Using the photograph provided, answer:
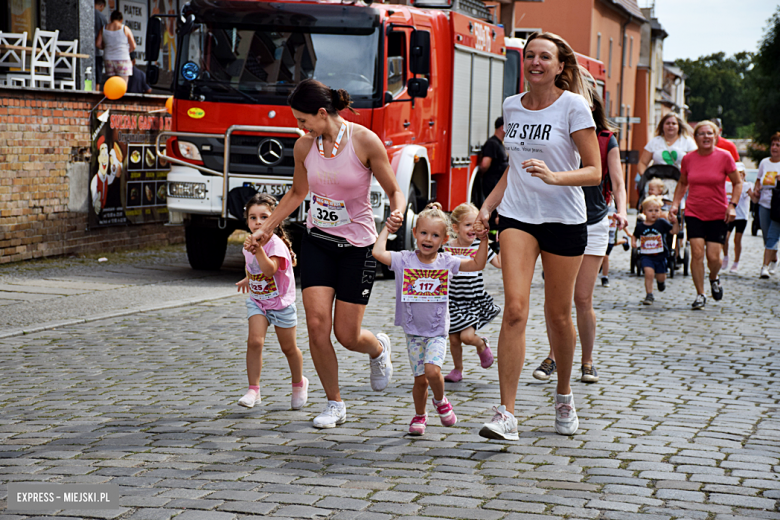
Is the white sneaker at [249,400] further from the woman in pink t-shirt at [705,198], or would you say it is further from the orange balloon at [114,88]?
the orange balloon at [114,88]

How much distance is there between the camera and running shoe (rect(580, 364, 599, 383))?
7020 mm

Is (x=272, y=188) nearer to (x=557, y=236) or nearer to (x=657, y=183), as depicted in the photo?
(x=657, y=183)

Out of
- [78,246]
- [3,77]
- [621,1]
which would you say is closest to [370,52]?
[78,246]

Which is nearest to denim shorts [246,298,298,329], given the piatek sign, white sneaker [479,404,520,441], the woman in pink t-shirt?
white sneaker [479,404,520,441]

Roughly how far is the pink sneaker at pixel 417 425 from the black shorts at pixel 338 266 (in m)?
0.70

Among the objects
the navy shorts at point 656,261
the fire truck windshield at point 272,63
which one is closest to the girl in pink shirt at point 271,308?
the fire truck windshield at point 272,63

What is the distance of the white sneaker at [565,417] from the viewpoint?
5.48 metres

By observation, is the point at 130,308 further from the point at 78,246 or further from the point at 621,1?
the point at 621,1

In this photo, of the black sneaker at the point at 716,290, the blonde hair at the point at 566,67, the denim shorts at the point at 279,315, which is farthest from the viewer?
the black sneaker at the point at 716,290

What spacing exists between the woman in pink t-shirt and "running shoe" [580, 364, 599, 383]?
4.29m

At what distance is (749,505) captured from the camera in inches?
171

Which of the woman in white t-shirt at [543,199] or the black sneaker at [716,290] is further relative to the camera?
the black sneaker at [716,290]

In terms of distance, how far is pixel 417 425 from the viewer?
5441mm

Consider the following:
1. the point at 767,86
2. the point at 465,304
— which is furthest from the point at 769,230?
the point at 767,86
